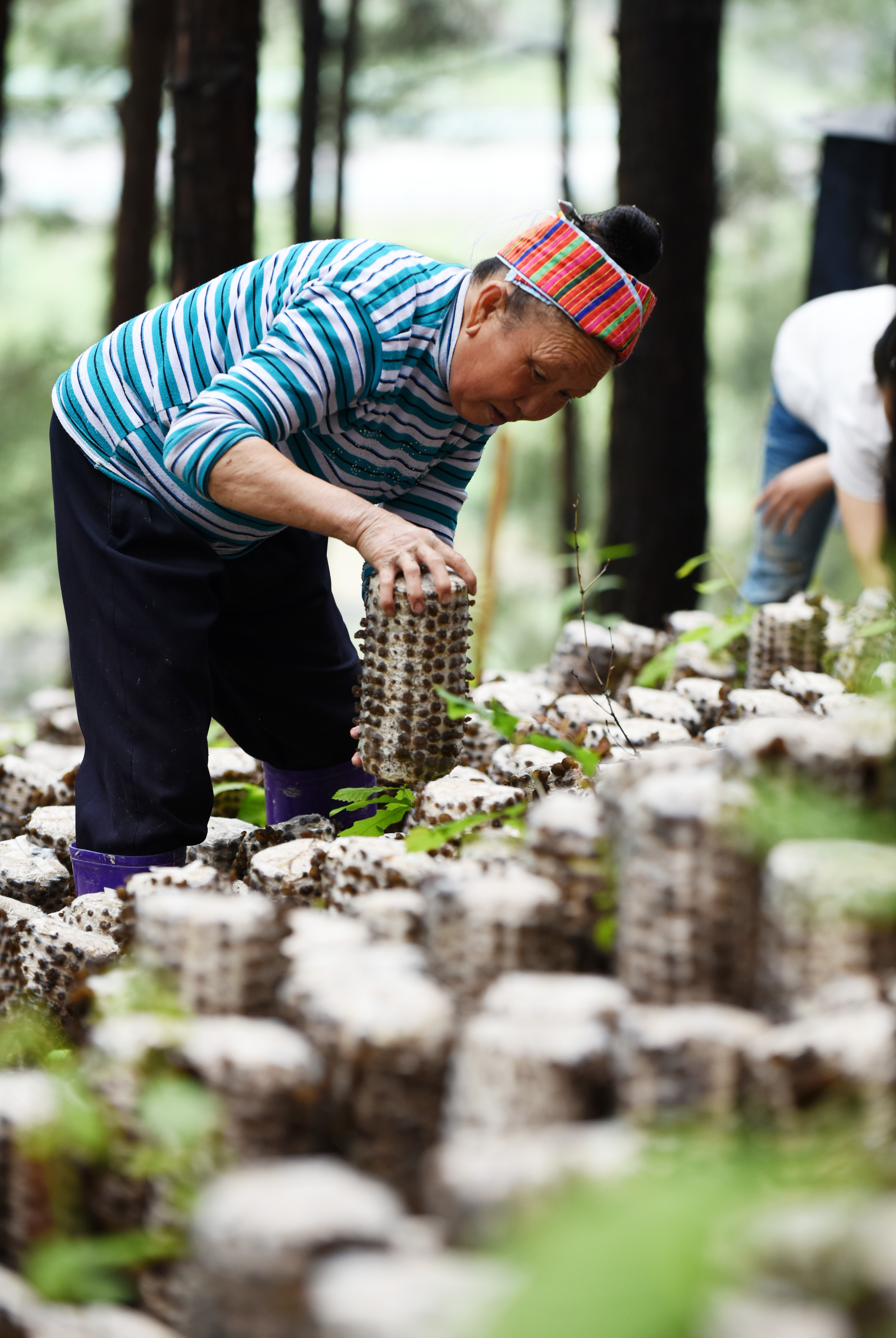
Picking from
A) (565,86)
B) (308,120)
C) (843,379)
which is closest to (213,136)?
(843,379)

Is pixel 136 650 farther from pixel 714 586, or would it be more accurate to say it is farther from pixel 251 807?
pixel 714 586

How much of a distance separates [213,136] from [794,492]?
2.20m

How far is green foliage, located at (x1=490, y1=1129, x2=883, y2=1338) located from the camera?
895 mm

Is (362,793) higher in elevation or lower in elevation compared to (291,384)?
lower

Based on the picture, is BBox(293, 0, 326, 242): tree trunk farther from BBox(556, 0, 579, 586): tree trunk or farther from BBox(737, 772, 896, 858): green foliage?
BBox(737, 772, 896, 858): green foliage

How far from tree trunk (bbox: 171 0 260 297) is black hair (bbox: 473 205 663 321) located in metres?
2.17

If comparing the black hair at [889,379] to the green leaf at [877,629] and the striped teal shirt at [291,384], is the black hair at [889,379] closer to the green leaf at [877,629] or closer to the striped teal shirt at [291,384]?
the green leaf at [877,629]

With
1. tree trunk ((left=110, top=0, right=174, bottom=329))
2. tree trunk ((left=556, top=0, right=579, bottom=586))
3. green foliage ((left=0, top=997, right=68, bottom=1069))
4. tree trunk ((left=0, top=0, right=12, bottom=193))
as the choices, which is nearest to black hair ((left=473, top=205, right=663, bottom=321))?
green foliage ((left=0, top=997, right=68, bottom=1069))

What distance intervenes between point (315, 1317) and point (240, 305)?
1.80 m

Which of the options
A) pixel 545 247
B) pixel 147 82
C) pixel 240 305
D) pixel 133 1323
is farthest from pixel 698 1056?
pixel 147 82

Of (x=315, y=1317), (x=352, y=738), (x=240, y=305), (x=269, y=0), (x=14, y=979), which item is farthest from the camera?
(x=269, y=0)

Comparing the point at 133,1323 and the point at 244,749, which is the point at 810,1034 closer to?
the point at 133,1323

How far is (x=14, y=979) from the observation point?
2039 millimetres

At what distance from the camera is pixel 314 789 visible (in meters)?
2.87
